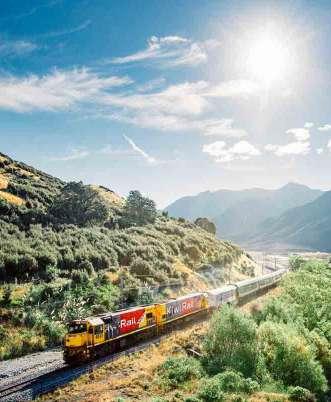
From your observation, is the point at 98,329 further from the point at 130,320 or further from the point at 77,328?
the point at 130,320

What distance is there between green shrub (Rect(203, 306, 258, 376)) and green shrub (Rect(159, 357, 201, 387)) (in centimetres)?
180

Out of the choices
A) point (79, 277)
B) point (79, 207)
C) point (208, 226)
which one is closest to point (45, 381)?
point (79, 277)

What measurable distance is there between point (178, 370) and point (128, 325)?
708cm

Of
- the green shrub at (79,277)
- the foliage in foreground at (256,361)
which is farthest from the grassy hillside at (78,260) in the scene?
the foliage in foreground at (256,361)

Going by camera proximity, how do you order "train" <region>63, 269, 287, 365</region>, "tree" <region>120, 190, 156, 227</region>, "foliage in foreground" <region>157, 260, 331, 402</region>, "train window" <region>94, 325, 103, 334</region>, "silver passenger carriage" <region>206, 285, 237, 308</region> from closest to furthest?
"foliage in foreground" <region>157, 260, 331, 402</region> → "train" <region>63, 269, 287, 365</region> → "train window" <region>94, 325, 103, 334</region> → "silver passenger carriage" <region>206, 285, 237, 308</region> → "tree" <region>120, 190, 156, 227</region>

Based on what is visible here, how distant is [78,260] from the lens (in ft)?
164

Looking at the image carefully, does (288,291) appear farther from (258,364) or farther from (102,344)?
(102,344)

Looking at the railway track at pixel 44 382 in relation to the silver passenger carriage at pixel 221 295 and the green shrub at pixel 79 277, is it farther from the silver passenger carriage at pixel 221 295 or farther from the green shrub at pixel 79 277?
the silver passenger carriage at pixel 221 295

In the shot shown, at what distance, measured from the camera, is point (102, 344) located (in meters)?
31.3

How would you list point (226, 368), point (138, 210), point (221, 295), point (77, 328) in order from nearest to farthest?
1. point (77, 328)
2. point (226, 368)
3. point (221, 295)
4. point (138, 210)

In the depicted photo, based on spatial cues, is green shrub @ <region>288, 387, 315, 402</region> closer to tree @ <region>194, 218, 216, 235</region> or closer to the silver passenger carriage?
the silver passenger carriage

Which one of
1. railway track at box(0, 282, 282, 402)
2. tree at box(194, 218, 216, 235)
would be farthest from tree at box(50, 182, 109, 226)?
tree at box(194, 218, 216, 235)

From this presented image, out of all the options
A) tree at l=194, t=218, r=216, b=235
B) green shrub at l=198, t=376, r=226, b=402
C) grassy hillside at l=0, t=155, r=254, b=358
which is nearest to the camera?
green shrub at l=198, t=376, r=226, b=402

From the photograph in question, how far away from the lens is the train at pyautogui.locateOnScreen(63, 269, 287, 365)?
1160 inches
